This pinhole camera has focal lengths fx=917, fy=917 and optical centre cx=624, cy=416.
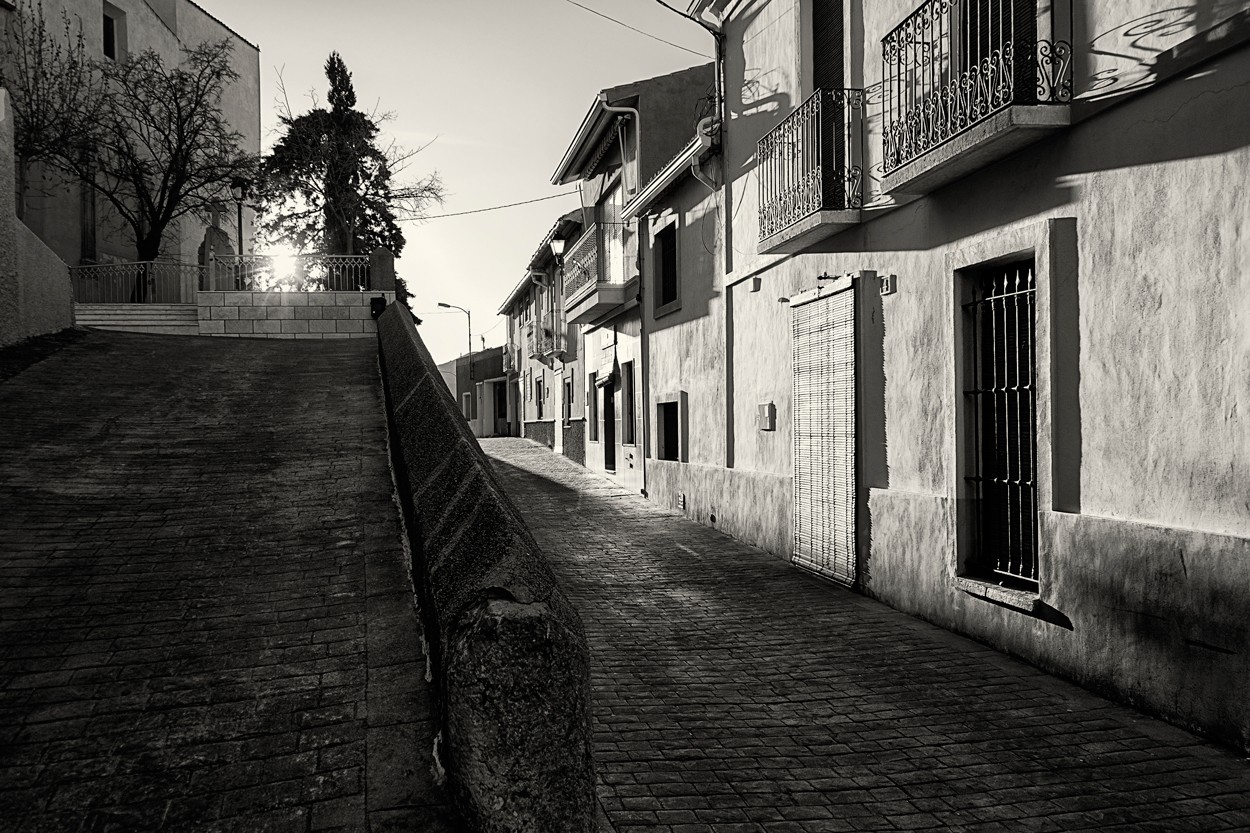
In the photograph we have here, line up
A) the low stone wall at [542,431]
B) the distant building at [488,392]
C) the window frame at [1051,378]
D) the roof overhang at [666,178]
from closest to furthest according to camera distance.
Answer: the window frame at [1051,378] < the roof overhang at [666,178] < the low stone wall at [542,431] < the distant building at [488,392]

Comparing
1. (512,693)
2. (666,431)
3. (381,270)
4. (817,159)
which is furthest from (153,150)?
(512,693)

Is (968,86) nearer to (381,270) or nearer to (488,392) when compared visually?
(381,270)

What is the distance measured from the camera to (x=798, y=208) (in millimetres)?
10039

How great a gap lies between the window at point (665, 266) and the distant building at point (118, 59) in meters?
13.7

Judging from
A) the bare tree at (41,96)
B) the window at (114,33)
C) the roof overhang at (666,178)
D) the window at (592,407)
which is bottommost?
the window at (592,407)

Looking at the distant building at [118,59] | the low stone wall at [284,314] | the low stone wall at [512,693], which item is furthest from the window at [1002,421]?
the distant building at [118,59]

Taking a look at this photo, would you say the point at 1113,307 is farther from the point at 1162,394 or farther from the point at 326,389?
the point at 326,389

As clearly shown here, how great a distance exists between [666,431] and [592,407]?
5.93 meters

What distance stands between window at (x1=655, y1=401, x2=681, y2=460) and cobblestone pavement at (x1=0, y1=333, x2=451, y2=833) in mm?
8865

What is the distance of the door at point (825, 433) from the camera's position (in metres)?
9.25

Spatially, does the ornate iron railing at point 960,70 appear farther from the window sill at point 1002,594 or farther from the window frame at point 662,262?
the window frame at point 662,262

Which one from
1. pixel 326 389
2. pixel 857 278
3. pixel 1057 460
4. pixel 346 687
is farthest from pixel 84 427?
pixel 1057 460

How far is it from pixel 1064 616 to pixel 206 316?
61.0 feet

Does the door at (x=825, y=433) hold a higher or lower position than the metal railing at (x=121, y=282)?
lower
